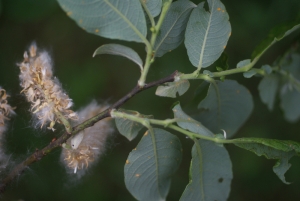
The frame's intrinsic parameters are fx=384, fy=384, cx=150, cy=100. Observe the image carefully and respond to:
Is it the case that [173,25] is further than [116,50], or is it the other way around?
[173,25]

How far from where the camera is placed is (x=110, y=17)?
4.32 feet

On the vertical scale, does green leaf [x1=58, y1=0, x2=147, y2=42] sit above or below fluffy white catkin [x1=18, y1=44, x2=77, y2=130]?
above

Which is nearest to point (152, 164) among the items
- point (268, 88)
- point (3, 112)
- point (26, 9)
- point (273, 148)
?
point (273, 148)

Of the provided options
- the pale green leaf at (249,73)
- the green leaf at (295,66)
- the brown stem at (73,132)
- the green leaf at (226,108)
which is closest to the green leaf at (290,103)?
the green leaf at (295,66)

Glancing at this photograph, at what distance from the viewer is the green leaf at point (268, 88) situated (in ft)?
7.31

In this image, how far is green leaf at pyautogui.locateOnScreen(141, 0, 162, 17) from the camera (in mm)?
1384

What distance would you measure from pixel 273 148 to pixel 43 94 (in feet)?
3.05

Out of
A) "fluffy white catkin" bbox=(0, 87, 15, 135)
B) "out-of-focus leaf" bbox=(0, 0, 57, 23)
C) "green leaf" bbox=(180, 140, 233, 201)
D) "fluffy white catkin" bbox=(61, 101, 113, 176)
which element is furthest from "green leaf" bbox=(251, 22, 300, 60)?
"out-of-focus leaf" bbox=(0, 0, 57, 23)

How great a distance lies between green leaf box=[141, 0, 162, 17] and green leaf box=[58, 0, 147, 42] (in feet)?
0.18

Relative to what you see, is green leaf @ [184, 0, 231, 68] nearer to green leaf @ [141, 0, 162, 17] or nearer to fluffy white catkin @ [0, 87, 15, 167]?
green leaf @ [141, 0, 162, 17]

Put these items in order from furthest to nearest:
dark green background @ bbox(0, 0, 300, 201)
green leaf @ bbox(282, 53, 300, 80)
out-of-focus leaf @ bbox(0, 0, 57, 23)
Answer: dark green background @ bbox(0, 0, 300, 201)
out-of-focus leaf @ bbox(0, 0, 57, 23)
green leaf @ bbox(282, 53, 300, 80)

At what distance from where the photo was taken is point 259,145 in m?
1.38

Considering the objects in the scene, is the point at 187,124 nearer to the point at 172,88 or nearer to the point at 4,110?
the point at 172,88

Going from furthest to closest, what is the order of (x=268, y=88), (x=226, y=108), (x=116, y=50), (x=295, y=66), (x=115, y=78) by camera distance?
(x=115, y=78) → (x=295, y=66) → (x=268, y=88) → (x=226, y=108) → (x=116, y=50)
